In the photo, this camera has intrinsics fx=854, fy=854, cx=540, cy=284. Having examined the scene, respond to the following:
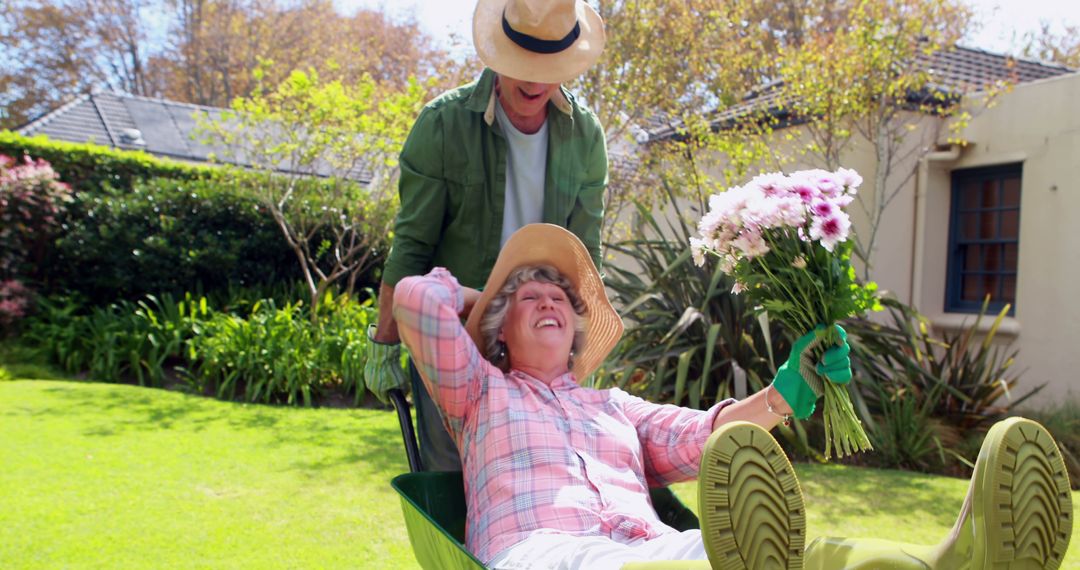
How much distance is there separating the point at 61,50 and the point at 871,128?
23.0m

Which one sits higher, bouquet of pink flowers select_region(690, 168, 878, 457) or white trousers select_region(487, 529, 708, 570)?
bouquet of pink flowers select_region(690, 168, 878, 457)

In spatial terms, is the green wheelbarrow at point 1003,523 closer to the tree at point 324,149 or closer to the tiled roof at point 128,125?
the tree at point 324,149

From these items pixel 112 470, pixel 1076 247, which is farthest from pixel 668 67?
pixel 112 470

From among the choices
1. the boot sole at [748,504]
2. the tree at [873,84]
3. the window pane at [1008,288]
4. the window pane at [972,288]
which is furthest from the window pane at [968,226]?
the boot sole at [748,504]

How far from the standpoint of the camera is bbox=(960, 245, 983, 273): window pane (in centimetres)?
910

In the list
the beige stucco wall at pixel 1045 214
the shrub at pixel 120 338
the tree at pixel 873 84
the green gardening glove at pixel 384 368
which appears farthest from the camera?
the shrub at pixel 120 338

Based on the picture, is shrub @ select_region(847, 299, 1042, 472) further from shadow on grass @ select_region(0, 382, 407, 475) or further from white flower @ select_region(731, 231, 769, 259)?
white flower @ select_region(731, 231, 769, 259)

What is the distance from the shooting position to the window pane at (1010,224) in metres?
8.68

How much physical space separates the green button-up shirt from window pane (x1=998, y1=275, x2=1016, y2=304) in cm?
758

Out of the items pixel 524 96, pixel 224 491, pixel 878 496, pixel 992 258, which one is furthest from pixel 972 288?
pixel 524 96

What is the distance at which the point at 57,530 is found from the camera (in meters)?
3.72

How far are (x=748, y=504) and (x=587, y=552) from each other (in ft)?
1.73

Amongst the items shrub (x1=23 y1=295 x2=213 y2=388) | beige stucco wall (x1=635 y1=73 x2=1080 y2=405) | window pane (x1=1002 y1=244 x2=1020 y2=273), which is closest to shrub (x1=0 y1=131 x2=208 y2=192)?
shrub (x1=23 y1=295 x2=213 y2=388)

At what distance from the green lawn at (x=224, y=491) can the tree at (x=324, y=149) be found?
2496 millimetres
